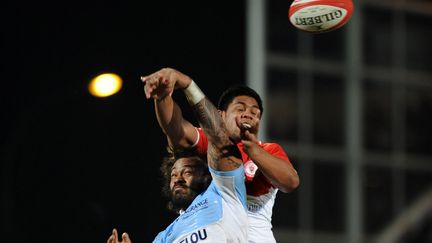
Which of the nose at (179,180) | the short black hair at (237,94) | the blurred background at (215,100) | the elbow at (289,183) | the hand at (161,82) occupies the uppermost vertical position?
the hand at (161,82)

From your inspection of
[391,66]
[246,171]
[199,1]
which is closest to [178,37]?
[199,1]

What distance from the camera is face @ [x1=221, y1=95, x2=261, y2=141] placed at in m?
8.66

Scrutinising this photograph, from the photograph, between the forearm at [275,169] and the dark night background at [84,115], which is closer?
the forearm at [275,169]

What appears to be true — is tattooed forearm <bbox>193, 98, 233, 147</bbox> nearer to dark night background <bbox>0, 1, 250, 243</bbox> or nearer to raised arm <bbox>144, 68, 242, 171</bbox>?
raised arm <bbox>144, 68, 242, 171</bbox>

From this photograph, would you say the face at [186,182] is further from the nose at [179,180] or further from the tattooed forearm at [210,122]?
the tattooed forearm at [210,122]

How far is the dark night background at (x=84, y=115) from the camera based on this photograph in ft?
41.9

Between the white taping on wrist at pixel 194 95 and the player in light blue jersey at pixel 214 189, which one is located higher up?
the white taping on wrist at pixel 194 95

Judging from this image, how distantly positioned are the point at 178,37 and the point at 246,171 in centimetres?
680

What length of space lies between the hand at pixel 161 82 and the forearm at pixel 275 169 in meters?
0.70

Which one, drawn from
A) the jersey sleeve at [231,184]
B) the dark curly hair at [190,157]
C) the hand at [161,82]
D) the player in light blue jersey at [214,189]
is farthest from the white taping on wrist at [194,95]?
the dark curly hair at [190,157]

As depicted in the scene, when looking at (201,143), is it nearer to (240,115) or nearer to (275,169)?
(240,115)

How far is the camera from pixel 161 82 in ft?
26.4

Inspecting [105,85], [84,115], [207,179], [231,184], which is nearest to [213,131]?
[231,184]

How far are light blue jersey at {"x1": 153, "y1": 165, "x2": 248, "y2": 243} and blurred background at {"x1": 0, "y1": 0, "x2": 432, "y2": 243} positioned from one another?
2.42 m
